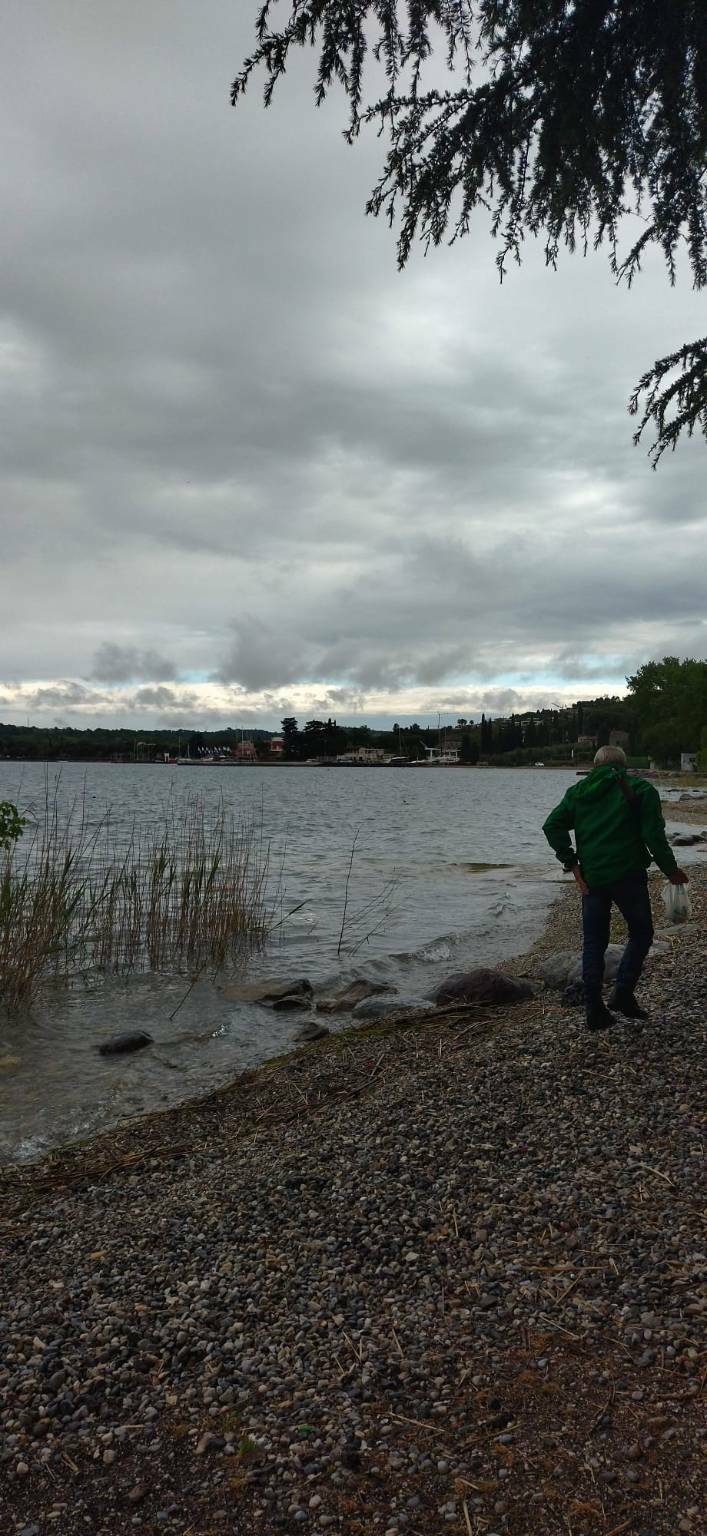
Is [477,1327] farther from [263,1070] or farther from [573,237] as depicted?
[573,237]

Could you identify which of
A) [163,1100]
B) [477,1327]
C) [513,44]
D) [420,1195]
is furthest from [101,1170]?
[513,44]

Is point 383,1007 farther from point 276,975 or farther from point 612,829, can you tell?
point 612,829

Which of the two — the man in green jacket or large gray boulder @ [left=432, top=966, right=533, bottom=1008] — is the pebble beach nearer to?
the man in green jacket

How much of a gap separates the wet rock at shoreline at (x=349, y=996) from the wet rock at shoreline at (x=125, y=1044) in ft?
7.91

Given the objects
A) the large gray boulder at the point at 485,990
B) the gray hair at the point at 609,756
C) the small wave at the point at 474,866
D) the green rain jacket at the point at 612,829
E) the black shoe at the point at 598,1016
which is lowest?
the small wave at the point at 474,866

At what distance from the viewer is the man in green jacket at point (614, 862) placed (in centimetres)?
702

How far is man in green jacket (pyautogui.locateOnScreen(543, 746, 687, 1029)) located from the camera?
702 cm

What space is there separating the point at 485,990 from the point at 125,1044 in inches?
167

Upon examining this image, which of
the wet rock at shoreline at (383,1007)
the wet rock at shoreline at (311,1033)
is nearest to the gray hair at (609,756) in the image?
the wet rock at shoreline at (383,1007)

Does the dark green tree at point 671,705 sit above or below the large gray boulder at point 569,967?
above

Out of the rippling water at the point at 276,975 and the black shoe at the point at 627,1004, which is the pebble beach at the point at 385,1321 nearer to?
the black shoe at the point at 627,1004

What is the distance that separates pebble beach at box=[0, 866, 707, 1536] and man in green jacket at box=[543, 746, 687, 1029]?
834mm

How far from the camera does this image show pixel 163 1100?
8.34 metres

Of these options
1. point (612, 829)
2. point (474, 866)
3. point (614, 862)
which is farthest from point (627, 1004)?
point (474, 866)
